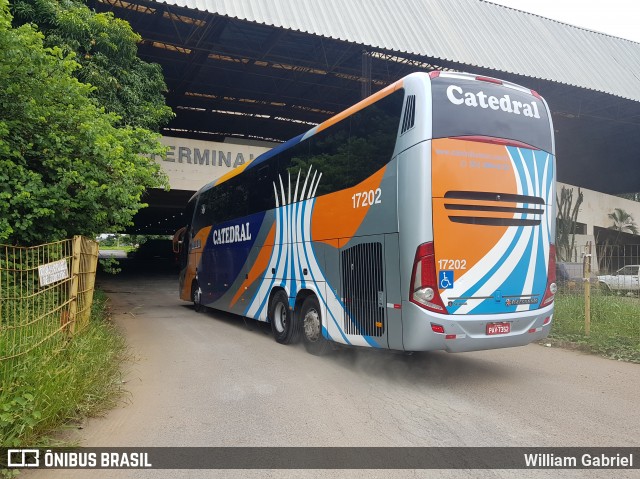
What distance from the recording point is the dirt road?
13.9 ft

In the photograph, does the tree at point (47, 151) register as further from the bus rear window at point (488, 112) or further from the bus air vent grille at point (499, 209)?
the bus air vent grille at point (499, 209)

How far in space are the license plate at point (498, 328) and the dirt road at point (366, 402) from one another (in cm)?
68

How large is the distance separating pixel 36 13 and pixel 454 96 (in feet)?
33.2

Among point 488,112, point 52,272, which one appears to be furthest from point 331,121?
point 52,272

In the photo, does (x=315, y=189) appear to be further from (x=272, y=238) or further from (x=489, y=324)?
(x=489, y=324)

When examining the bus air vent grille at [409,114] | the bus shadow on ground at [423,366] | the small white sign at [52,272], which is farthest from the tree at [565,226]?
the small white sign at [52,272]

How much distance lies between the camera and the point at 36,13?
35.9 feet

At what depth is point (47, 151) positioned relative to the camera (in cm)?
723

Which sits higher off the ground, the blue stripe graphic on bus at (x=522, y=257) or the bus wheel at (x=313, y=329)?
the blue stripe graphic on bus at (x=522, y=257)

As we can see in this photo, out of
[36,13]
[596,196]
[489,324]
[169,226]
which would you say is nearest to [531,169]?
[489,324]

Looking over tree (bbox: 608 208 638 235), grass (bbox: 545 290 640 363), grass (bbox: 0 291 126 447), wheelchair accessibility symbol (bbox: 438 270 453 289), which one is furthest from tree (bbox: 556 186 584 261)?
grass (bbox: 0 291 126 447)

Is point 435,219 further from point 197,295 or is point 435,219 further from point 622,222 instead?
point 622,222

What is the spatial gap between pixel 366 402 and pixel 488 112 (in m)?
3.84

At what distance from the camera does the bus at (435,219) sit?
18.5 ft
